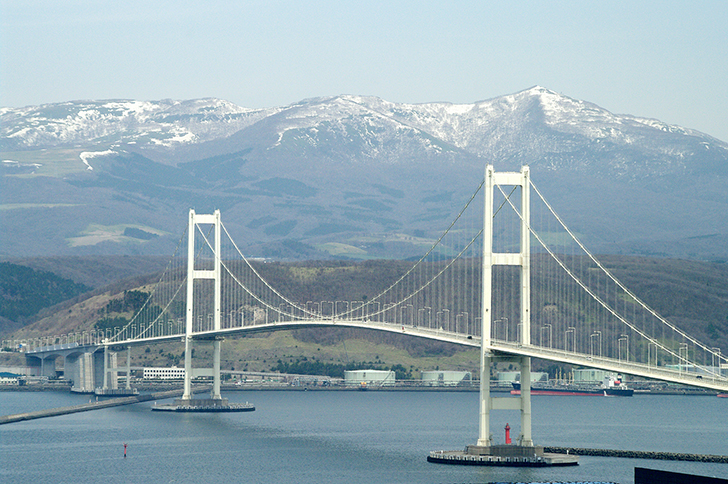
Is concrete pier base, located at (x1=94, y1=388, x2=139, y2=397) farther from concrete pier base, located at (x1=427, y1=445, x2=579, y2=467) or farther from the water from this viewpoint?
concrete pier base, located at (x1=427, y1=445, x2=579, y2=467)

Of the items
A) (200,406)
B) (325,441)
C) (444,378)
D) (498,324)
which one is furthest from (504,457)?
(444,378)

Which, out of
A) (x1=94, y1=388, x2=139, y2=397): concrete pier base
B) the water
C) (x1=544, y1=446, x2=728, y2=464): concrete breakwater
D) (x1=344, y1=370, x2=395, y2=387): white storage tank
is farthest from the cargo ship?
(x1=544, y1=446, x2=728, y2=464): concrete breakwater

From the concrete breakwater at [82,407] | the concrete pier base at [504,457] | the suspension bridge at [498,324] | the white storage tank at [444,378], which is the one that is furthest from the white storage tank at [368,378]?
the concrete pier base at [504,457]

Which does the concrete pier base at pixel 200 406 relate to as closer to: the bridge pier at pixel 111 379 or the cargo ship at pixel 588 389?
the bridge pier at pixel 111 379

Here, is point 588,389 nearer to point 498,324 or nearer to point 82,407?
point 498,324

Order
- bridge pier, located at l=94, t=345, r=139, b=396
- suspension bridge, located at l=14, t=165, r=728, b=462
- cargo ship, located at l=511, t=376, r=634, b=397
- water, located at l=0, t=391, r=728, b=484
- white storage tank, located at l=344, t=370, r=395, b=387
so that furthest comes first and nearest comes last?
white storage tank, located at l=344, t=370, r=395, b=387
cargo ship, located at l=511, t=376, r=634, b=397
bridge pier, located at l=94, t=345, r=139, b=396
water, located at l=0, t=391, r=728, b=484
suspension bridge, located at l=14, t=165, r=728, b=462

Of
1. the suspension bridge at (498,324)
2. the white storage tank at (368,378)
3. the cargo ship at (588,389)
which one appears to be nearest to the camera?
the suspension bridge at (498,324)
